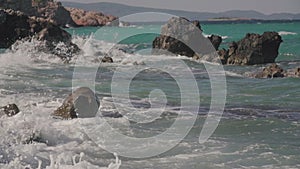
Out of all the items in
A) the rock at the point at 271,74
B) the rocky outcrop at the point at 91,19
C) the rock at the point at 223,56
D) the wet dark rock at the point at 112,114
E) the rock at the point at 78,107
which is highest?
the rock at the point at 78,107

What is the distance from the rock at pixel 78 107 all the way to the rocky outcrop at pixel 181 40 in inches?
837

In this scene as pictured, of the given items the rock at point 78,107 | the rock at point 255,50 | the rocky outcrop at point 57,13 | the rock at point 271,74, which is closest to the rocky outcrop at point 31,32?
the rock at point 255,50

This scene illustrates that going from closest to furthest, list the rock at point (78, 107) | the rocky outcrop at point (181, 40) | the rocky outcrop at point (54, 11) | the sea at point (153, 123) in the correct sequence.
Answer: the sea at point (153, 123) < the rock at point (78, 107) < the rocky outcrop at point (181, 40) < the rocky outcrop at point (54, 11)

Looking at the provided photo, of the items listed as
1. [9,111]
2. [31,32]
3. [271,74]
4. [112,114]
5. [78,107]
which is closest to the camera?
[9,111]

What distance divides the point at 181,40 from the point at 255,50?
19.1ft

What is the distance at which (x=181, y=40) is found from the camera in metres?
34.2

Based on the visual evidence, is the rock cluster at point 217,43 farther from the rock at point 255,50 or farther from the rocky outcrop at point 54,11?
the rocky outcrop at point 54,11

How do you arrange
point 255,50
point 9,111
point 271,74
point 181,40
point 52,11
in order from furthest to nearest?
point 52,11
point 181,40
point 255,50
point 271,74
point 9,111

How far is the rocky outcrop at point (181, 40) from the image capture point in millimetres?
33500

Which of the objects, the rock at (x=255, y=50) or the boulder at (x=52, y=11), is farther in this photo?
the boulder at (x=52, y=11)

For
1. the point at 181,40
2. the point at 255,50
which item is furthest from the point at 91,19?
the point at 255,50

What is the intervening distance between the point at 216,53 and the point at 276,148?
71.5ft

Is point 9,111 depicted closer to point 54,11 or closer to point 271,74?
point 271,74

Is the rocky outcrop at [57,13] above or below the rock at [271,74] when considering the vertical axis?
below
